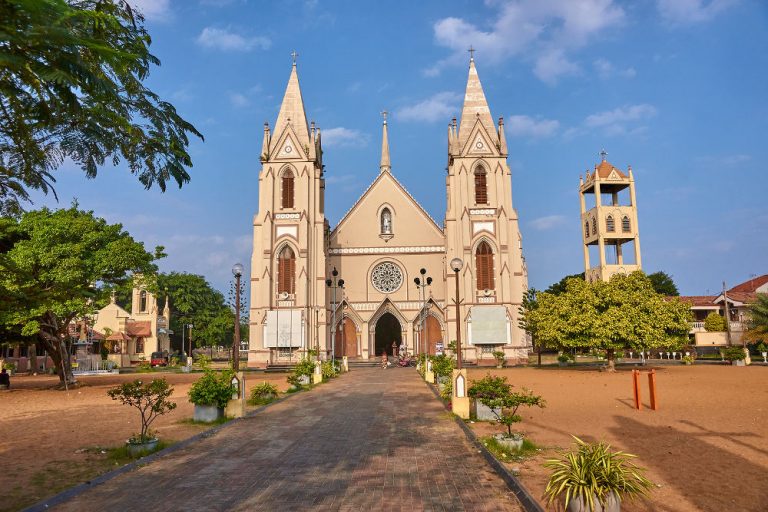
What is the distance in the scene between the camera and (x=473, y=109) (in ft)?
167

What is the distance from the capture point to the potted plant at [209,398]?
1369 centimetres

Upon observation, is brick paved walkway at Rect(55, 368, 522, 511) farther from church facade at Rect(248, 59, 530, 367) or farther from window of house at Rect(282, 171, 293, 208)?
window of house at Rect(282, 171, 293, 208)

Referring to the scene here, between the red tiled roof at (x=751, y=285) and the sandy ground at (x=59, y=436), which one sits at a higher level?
the red tiled roof at (x=751, y=285)

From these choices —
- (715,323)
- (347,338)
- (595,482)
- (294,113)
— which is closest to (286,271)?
(347,338)

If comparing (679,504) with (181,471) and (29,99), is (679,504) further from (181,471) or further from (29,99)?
(29,99)

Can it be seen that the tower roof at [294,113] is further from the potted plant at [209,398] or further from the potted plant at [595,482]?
the potted plant at [595,482]

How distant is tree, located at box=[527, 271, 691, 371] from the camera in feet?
99.8

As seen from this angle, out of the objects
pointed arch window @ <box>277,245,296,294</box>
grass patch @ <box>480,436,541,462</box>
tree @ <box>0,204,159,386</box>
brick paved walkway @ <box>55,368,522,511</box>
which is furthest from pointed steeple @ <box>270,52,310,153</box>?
grass patch @ <box>480,436,541,462</box>

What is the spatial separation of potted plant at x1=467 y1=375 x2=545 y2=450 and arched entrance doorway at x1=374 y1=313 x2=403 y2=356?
38566 mm

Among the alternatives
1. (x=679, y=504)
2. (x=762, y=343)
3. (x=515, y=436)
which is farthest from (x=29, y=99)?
(x=762, y=343)

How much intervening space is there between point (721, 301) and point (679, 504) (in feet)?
201

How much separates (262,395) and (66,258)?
1171 cm

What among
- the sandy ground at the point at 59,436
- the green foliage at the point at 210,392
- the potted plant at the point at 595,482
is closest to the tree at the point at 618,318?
the sandy ground at the point at 59,436

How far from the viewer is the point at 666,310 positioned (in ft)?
102
